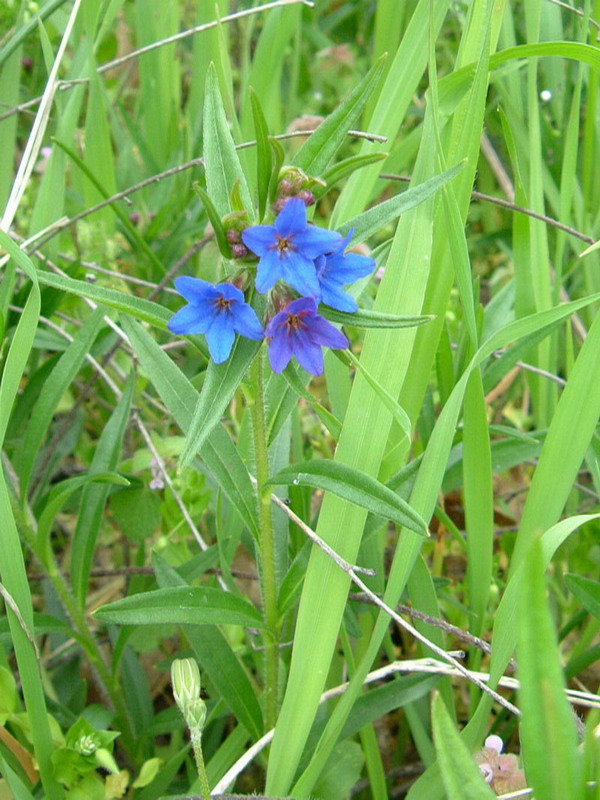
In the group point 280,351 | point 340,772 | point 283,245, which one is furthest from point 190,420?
point 340,772

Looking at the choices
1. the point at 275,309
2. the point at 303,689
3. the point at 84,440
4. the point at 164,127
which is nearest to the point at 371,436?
the point at 275,309

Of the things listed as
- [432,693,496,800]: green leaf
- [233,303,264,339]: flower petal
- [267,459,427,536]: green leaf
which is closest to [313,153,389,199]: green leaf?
[233,303,264,339]: flower petal

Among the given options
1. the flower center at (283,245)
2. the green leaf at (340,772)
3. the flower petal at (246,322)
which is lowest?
the green leaf at (340,772)

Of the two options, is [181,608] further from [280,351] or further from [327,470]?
[280,351]

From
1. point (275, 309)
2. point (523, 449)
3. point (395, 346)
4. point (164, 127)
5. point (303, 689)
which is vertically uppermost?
point (164, 127)

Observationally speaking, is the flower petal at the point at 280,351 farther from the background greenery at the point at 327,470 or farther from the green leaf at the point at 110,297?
the green leaf at the point at 110,297

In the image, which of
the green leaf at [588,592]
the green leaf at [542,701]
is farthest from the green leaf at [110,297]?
the green leaf at [588,592]

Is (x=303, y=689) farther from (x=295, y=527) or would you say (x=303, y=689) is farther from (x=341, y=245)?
(x=341, y=245)

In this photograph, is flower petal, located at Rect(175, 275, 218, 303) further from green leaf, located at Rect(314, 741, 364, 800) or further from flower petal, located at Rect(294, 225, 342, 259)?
green leaf, located at Rect(314, 741, 364, 800)
